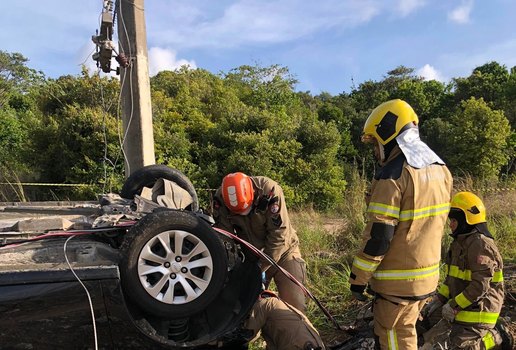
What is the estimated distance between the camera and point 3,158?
12.9 meters

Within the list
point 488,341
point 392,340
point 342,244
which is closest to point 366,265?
point 392,340

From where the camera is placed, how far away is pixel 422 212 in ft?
8.83

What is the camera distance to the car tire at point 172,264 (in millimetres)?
2521

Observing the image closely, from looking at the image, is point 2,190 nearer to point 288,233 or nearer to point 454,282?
point 288,233

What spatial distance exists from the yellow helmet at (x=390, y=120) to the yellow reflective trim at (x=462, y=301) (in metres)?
1.52

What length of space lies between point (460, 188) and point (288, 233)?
497 cm

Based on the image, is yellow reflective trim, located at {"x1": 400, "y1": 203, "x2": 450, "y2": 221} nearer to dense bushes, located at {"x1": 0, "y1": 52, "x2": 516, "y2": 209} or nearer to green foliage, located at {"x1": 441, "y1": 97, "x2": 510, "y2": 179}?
dense bushes, located at {"x1": 0, "y1": 52, "x2": 516, "y2": 209}

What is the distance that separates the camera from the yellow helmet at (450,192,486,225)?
11.7 ft

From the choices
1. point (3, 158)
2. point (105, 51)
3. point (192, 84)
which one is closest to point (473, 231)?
point (105, 51)

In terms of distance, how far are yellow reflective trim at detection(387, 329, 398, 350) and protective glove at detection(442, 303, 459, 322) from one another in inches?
37.5

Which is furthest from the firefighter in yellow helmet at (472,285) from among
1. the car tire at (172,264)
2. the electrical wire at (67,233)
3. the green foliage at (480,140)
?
the green foliage at (480,140)

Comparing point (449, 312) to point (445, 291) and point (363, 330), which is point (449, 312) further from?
point (363, 330)

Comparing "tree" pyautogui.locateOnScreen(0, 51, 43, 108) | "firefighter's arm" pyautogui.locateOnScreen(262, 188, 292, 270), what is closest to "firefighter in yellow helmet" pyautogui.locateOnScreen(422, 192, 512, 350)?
"firefighter's arm" pyautogui.locateOnScreen(262, 188, 292, 270)

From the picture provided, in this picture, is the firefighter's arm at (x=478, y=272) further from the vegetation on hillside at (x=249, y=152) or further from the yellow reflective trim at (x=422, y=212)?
the vegetation on hillside at (x=249, y=152)
